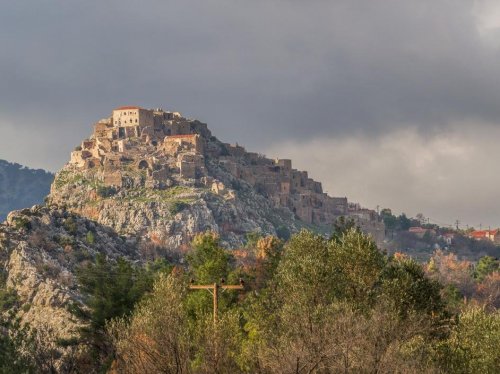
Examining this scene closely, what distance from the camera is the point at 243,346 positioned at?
57406 mm

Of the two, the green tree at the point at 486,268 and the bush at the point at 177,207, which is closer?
the green tree at the point at 486,268

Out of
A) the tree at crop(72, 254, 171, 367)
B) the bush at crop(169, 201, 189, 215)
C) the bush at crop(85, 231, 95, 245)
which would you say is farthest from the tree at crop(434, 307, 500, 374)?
the bush at crop(169, 201, 189, 215)

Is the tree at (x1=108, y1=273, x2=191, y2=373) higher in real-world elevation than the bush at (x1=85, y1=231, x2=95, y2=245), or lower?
lower

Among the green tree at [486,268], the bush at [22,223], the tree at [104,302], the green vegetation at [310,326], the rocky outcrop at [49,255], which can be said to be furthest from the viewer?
the green tree at [486,268]

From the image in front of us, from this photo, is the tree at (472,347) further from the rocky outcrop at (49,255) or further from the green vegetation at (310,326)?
the rocky outcrop at (49,255)

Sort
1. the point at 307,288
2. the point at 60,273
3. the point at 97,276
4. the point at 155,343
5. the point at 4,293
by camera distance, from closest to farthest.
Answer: the point at 155,343 → the point at 307,288 → the point at 97,276 → the point at 4,293 → the point at 60,273

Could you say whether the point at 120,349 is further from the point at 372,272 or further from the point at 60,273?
the point at 60,273

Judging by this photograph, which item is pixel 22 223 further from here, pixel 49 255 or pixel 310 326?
pixel 310 326

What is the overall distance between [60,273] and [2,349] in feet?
199

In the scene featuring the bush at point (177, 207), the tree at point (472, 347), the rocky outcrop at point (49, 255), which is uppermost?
the bush at point (177, 207)

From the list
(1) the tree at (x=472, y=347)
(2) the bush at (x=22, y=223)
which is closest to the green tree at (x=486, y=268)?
(2) the bush at (x=22, y=223)

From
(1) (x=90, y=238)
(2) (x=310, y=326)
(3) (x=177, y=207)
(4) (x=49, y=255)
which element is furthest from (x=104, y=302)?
(3) (x=177, y=207)

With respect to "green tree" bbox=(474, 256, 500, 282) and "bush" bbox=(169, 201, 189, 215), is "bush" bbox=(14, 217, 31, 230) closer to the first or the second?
"bush" bbox=(169, 201, 189, 215)

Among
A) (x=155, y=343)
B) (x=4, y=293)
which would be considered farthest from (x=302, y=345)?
(x=4, y=293)
